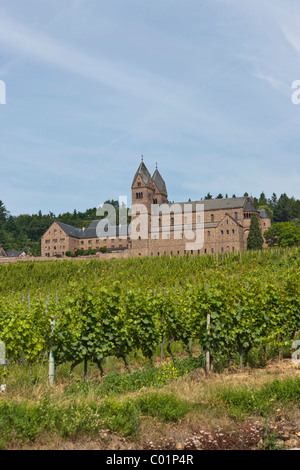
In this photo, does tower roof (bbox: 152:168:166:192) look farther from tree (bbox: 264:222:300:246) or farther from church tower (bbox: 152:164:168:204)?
tree (bbox: 264:222:300:246)

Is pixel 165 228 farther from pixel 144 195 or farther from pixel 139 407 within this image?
pixel 139 407

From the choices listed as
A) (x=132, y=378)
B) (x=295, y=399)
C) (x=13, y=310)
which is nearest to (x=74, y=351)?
(x=132, y=378)

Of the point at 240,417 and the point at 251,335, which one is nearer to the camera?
the point at 240,417

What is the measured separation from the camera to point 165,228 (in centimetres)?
7300

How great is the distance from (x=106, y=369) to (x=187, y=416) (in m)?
4.83

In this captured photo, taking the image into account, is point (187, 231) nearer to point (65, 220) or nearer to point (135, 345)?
point (135, 345)

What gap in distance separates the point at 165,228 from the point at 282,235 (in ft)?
67.7

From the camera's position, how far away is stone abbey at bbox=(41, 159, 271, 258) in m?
68.3

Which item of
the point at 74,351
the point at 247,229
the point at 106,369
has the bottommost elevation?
the point at 106,369

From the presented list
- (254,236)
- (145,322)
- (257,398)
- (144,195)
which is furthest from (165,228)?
(257,398)

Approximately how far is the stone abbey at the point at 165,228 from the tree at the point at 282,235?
8.62 feet

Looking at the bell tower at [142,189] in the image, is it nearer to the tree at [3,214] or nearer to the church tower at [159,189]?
the church tower at [159,189]

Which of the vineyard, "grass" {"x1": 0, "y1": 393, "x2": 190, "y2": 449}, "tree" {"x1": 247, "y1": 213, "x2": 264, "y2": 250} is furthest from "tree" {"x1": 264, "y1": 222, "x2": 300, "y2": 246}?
"grass" {"x1": 0, "y1": 393, "x2": 190, "y2": 449}

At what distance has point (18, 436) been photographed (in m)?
6.70
